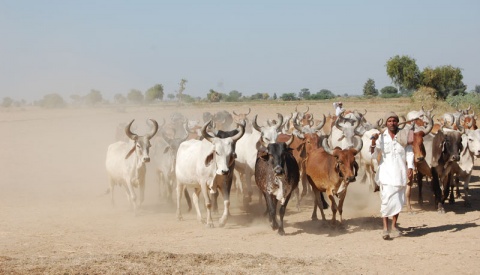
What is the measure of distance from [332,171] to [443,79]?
135 ft

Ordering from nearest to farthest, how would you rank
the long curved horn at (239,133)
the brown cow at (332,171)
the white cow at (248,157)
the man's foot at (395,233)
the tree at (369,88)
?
the man's foot at (395,233)
the brown cow at (332,171)
the long curved horn at (239,133)
the white cow at (248,157)
the tree at (369,88)

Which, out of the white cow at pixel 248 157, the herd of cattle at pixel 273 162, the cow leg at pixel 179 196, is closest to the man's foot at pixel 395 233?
the herd of cattle at pixel 273 162

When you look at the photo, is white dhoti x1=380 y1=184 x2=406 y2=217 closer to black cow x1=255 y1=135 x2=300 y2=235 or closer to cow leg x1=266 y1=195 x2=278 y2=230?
black cow x1=255 y1=135 x2=300 y2=235

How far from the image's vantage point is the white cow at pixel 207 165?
1157 cm

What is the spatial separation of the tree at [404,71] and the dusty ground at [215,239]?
33937mm

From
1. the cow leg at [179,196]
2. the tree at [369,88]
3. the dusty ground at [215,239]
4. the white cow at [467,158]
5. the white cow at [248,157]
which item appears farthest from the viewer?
the tree at [369,88]

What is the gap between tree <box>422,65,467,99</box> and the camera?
48.8 metres

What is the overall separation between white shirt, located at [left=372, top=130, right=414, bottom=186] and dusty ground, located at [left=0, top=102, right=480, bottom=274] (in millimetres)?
1050

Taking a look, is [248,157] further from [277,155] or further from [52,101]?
[52,101]

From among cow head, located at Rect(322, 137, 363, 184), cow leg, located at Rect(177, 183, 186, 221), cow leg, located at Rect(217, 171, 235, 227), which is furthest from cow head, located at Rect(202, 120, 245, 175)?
cow head, located at Rect(322, 137, 363, 184)

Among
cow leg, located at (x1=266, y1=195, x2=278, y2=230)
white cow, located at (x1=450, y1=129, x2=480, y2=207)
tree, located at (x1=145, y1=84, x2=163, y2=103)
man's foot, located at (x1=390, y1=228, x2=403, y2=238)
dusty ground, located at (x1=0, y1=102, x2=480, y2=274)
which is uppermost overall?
tree, located at (x1=145, y1=84, x2=163, y2=103)

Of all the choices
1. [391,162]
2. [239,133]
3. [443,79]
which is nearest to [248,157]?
[239,133]

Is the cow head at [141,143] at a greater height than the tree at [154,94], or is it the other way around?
the tree at [154,94]

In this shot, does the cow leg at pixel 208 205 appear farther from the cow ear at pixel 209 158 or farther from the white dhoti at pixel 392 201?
the white dhoti at pixel 392 201
